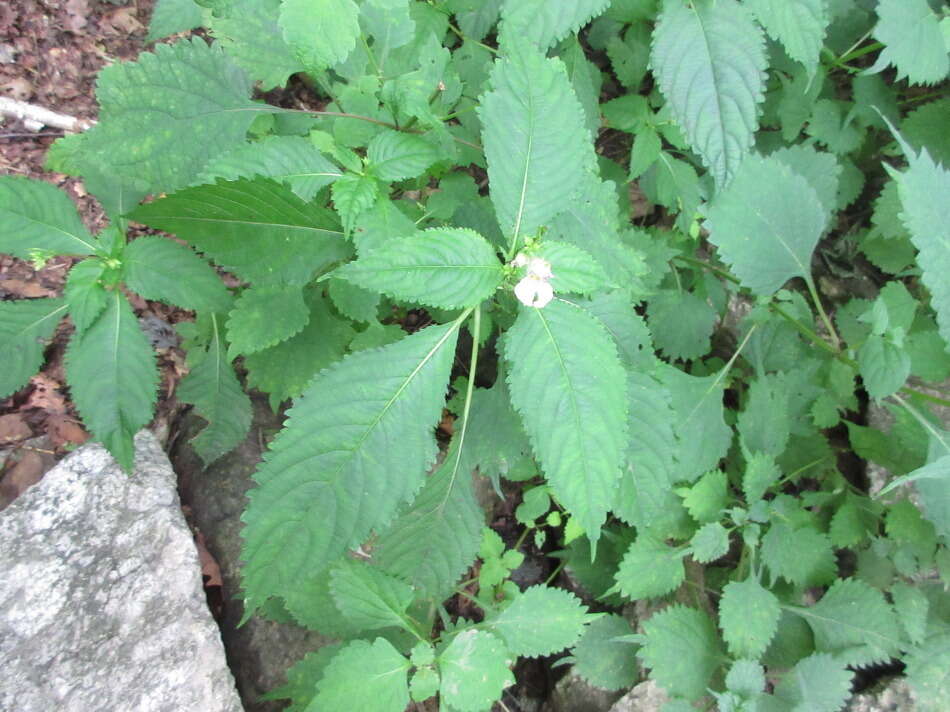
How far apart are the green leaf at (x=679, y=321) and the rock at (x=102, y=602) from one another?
220cm

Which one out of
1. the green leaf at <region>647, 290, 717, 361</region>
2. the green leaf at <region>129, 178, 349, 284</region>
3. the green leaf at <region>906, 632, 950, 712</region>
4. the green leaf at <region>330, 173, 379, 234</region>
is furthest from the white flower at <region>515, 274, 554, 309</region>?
the green leaf at <region>906, 632, 950, 712</region>

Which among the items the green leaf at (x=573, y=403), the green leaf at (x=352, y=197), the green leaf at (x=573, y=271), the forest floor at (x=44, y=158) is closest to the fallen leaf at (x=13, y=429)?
the forest floor at (x=44, y=158)

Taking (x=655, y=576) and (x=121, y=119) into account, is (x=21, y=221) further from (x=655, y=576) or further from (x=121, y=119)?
(x=655, y=576)

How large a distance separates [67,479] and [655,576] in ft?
7.88

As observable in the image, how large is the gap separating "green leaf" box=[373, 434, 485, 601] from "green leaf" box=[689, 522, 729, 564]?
103 centimetres

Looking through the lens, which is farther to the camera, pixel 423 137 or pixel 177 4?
pixel 177 4

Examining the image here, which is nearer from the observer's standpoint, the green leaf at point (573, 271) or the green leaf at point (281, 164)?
the green leaf at point (573, 271)

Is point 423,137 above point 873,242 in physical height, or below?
above

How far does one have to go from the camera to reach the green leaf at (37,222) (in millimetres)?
2051

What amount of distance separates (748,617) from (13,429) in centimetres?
314

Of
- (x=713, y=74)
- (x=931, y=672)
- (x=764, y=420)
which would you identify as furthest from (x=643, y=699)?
(x=713, y=74)

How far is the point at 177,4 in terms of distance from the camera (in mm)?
2516

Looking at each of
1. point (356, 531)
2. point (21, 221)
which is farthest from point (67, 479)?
point (356, 531)

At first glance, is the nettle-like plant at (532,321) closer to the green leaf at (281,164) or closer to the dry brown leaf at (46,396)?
the green leaf at (281,164)
